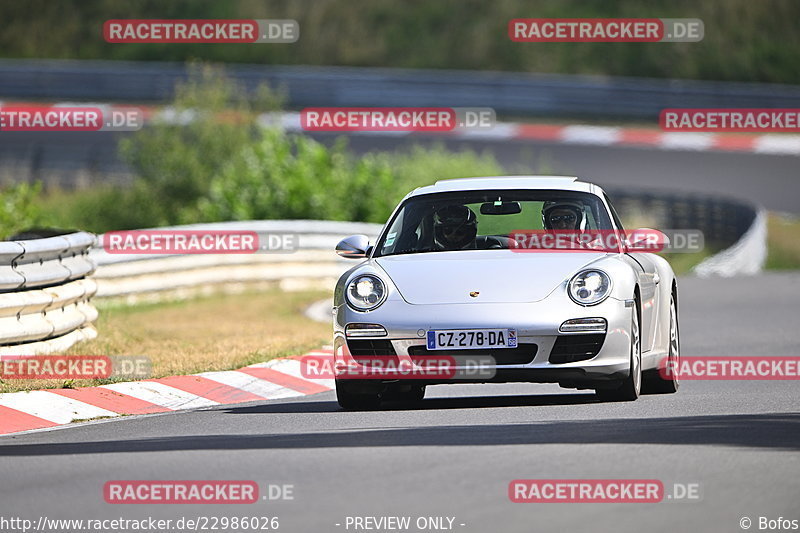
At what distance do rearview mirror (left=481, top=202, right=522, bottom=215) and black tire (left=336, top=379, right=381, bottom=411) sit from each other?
146 cm

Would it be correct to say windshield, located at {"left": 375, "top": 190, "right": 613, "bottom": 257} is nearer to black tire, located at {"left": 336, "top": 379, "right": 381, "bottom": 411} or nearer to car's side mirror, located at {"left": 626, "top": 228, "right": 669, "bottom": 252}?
car's side mirror, located at {"left": 626, "top": 228, "right": 669, "bottom": 252}

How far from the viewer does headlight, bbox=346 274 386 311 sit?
1016cm

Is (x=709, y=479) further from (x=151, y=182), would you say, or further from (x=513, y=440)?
(x=151, y=182)

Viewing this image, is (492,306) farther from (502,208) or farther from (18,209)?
(18,209)

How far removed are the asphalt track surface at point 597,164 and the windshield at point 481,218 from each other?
2213 cm

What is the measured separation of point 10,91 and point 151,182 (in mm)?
12117

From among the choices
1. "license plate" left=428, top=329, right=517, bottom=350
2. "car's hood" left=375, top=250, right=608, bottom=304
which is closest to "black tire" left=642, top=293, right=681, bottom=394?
"car's hood" left=375, top=250, right=608, bottom=304

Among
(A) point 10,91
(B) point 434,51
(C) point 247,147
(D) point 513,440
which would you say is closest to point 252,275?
(C) point 247,147

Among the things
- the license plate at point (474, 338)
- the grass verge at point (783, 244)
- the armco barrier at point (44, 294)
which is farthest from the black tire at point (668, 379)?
the grass verge at point (783, 244)

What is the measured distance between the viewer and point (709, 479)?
722 cm

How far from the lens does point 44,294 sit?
12398 millimetres

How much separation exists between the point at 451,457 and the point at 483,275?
2.43 m

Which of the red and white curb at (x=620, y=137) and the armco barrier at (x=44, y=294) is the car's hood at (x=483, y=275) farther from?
the red and white curb at (x=620, y=137)

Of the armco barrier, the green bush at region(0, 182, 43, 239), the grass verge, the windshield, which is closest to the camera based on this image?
the windshield
